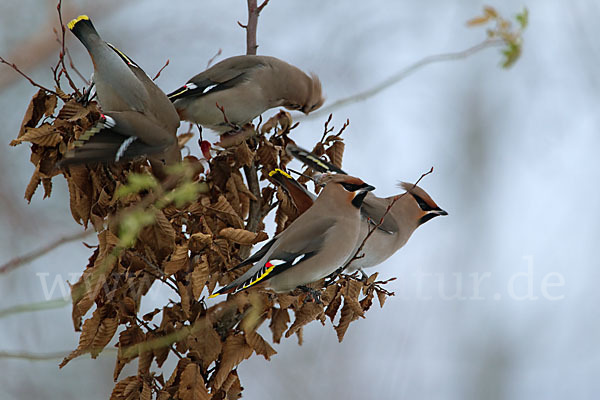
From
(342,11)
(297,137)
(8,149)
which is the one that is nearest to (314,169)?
(297,137)

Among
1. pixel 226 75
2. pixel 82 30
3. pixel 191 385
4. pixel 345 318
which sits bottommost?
pixel 191 385

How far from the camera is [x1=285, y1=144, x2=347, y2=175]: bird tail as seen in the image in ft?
5.66

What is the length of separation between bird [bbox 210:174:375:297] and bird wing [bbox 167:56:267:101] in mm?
410

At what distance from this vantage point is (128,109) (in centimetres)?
164

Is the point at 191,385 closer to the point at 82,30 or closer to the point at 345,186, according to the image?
the point at 345,186

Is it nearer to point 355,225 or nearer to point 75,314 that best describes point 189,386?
point 75,314

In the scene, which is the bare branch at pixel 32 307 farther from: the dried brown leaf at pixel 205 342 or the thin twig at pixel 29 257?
the dried brown leaf at pixel 205 342

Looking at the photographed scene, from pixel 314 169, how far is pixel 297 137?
3.32ft

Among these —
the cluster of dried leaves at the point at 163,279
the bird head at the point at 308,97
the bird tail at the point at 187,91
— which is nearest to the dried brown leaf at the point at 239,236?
the cluster of dried leaves at the point at 163,279

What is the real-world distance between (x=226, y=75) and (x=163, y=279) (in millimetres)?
658

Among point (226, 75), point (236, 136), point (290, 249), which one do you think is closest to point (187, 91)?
point (226, 75)

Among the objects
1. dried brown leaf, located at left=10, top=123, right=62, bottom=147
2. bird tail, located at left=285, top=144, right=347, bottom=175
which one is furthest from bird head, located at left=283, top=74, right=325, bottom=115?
dried brown leaf, located at left=10, top=123, right=62, bottom=147

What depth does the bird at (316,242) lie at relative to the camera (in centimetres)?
165

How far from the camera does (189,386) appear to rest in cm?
154
